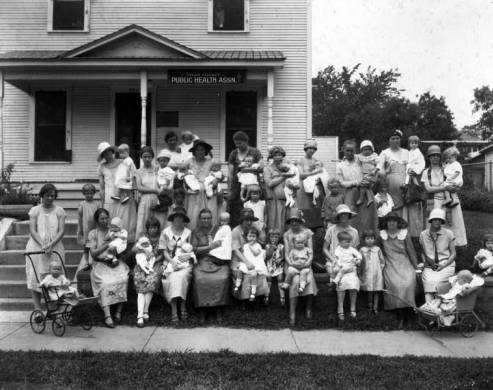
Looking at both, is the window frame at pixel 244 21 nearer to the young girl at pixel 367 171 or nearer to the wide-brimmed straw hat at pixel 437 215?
the young girl at pixel 367 171

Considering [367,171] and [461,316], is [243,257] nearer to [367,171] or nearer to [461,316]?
[367,171]

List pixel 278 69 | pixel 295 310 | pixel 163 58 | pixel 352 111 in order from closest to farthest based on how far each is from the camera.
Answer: pixel 295 310 < pixel 163 58 < pixel 278 69 < pixel 352 111

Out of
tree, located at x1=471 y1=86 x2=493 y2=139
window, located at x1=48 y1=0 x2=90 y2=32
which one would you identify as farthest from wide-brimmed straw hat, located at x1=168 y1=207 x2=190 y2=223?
tree, located at x1=471 y1=86 x2=493 y2=139

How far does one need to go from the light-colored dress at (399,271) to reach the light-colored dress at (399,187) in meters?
1.16

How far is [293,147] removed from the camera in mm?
13633

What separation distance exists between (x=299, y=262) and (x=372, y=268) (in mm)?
1034

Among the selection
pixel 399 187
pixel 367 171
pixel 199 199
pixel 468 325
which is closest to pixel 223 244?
pixel 199 199

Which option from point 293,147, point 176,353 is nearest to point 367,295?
point 176,353

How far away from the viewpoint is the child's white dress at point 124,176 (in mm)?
7859

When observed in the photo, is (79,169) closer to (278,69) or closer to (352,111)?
(278,69)

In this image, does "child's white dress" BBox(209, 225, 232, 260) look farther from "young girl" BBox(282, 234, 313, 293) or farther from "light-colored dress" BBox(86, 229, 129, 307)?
"light-colored dress" BBox(86, 229, 129, 307)

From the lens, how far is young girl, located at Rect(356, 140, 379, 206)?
798 centimetres

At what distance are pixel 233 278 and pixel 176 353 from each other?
1.83 metres

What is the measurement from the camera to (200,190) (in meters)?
7.82
